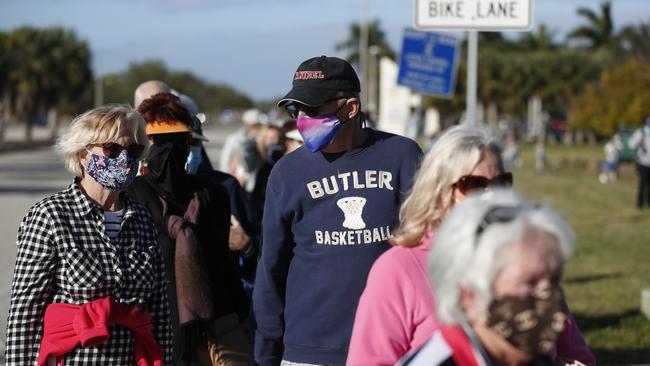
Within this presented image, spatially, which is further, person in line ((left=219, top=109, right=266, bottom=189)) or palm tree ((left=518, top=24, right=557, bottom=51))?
palm tree ((left=518, top=24, right=557, bottom=51))

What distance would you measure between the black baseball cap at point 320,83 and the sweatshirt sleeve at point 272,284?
1.11ft

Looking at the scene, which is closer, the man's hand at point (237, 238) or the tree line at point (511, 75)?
the man's hand at point (237, 238)

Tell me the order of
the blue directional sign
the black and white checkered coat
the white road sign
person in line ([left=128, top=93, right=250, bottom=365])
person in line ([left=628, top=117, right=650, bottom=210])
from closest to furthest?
the black and white checkered coat → person in line ([left=128, top=93, right=250, bottom=365]) → the white road sign → the blue directional sign → person in line ([left=628, top=117, right=650, bottom=210])

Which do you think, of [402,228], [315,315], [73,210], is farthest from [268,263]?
[402,228]

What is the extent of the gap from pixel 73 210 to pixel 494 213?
2207 millimetres

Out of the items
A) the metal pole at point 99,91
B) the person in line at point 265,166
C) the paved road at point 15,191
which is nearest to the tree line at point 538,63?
the metal pole at point 99,91

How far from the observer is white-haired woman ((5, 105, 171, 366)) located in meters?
4.01

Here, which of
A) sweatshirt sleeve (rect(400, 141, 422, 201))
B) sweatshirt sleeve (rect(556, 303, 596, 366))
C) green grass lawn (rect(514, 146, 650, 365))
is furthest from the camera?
green grass lawn (rect(514, 146, 650, 365))

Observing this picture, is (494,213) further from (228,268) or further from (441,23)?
(441,23)

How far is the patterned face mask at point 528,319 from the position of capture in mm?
2262

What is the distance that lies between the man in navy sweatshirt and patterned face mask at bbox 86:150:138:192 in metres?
0.57

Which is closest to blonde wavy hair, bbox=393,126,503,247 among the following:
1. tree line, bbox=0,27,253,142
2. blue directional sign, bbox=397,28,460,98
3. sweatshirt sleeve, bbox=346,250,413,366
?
sweatshirt sleeve, bbox=346,250,413,366

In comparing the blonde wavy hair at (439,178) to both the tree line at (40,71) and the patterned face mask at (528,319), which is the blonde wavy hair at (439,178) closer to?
the patterned face mask at (528,319)

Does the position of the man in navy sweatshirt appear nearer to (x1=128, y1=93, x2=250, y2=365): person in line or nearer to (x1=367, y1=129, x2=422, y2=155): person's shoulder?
(x1=367, y1=129, x2=422, y2=155): person's shoulder
